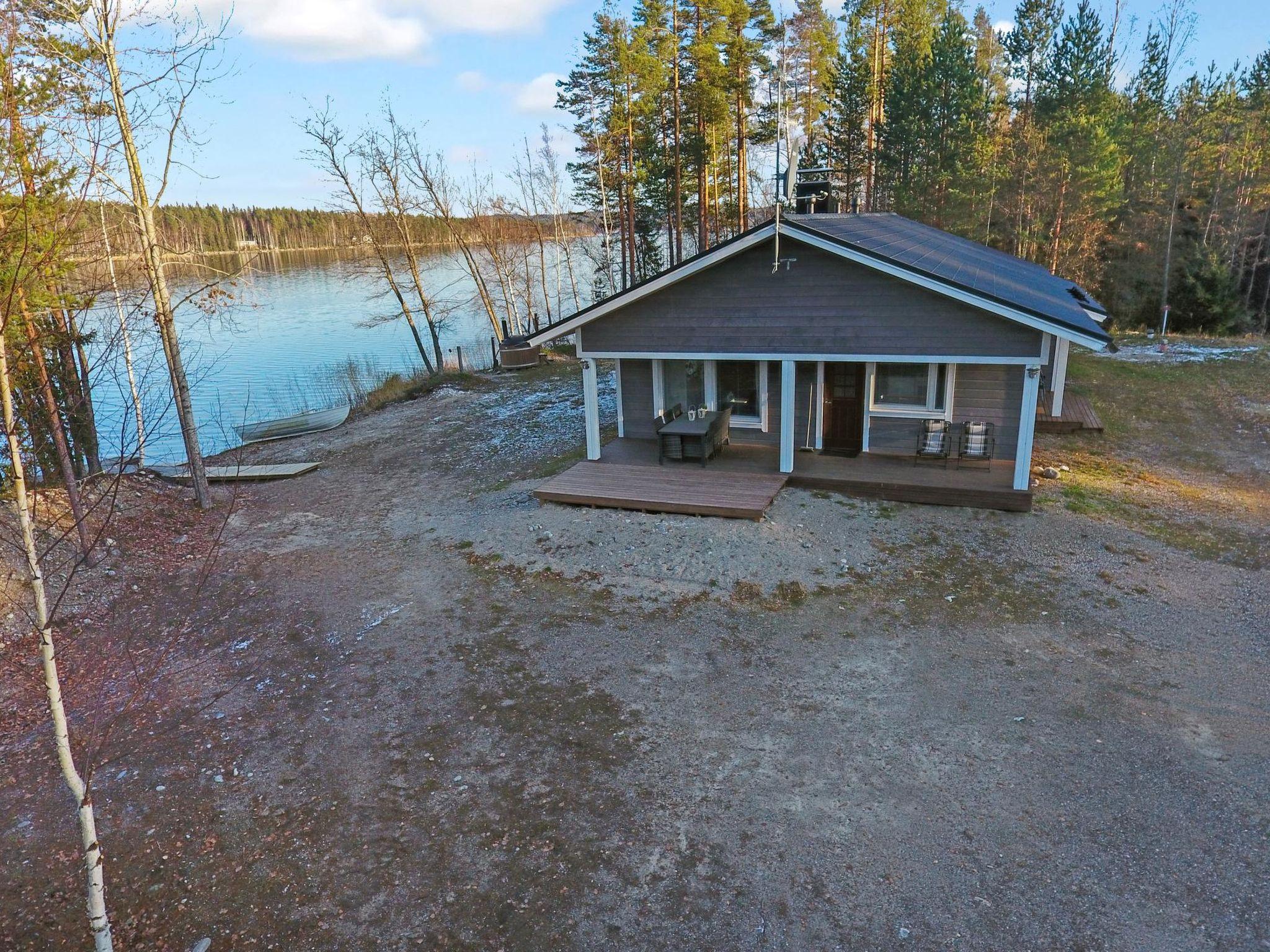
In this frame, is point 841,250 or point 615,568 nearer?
point 615,568

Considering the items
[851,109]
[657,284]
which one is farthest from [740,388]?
[851,109]

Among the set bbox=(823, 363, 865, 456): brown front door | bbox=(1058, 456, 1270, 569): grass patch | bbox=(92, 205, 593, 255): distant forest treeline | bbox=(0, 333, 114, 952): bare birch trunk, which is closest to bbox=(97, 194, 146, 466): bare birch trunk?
bbox=(92, 205, 593, 255): distant forest treeline

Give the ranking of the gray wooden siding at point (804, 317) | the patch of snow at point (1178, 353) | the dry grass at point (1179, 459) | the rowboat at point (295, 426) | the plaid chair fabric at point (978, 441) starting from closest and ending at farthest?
the dry grass at point (1179, 459)
the gray wooden siding at point (804, 317)
the plaid chair fabric at point (978, 441)
the rowboat at point (295, 426)
the patch of snow at point (1178, 353)

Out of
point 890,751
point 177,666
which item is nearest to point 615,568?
point 890,751

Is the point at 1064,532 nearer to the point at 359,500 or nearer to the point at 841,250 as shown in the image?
the point at 841,250

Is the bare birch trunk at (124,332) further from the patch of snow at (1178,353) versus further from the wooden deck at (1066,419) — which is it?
the patch of snow at (1178,353)

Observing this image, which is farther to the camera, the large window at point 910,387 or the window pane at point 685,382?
the window pane at point 685,382

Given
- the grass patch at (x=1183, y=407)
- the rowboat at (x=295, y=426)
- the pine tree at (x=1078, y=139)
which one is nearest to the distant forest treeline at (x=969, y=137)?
the pine tree at (x=1078, y=139)
